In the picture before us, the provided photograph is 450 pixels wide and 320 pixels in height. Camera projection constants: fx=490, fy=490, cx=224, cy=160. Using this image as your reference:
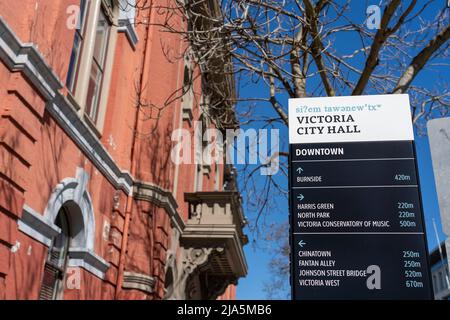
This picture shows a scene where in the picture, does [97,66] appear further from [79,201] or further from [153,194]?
[79,201]

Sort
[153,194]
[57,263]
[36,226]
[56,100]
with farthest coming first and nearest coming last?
[153,194]
[57,263]
[56,100]
[36,226]

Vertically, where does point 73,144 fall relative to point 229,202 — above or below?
below

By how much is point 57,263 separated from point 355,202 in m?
6.25

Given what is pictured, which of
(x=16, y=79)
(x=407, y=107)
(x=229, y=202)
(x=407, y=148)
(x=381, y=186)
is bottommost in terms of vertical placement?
(x=381, y=186)

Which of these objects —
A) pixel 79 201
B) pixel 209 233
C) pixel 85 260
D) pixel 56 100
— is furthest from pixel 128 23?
pixel 209 233

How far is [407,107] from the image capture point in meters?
3.90

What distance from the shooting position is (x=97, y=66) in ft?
34.3

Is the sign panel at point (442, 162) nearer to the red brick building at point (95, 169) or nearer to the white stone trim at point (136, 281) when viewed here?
the red brick building at point (95, 169)

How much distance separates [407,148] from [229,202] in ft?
32.8

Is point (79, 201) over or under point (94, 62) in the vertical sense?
under

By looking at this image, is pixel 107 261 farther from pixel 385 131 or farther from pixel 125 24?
pixel 385 131

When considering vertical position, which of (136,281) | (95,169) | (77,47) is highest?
(77,47)
